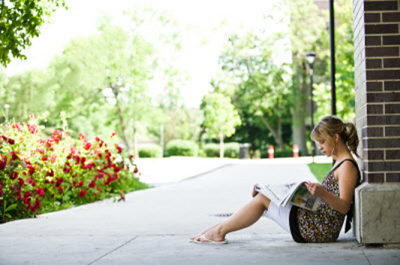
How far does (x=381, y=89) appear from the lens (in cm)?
506

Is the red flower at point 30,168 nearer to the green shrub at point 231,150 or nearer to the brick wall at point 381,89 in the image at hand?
the brick wall at point 381,89

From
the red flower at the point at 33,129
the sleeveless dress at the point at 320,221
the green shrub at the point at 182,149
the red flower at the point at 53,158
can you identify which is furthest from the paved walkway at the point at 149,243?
the green shrub at the point at 182,149

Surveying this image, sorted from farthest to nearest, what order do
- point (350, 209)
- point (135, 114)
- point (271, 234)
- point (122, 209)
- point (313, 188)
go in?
point (135, 114) → point (122, 209) → point (271, 234) → point (350, 209) → point (313, 188)

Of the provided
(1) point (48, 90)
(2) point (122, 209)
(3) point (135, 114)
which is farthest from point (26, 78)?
(3) point (135, 114)

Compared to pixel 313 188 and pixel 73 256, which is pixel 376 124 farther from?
pixel 73 256

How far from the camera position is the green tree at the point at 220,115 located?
153 feet

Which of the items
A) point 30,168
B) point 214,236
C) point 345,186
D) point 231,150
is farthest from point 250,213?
point 231,150

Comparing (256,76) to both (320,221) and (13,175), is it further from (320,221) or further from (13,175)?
(320,221)

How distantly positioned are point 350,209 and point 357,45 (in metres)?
1.55

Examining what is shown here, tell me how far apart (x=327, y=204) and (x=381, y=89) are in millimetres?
1096

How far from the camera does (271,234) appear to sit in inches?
247

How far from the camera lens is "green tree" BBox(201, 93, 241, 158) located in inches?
1837

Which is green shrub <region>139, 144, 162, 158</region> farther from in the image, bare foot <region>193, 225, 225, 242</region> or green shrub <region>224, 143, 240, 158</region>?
bare foot <region>193, 225, 225, 242</region>

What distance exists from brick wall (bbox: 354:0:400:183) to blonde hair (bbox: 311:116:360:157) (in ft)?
0.35
